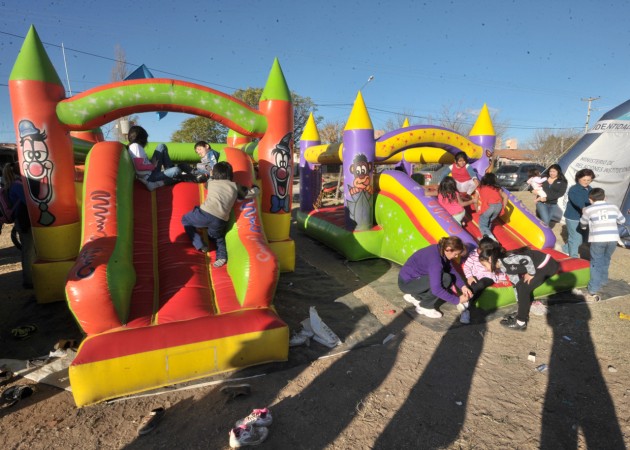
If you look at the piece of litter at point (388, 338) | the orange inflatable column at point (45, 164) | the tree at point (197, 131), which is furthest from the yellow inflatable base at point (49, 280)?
the tree at point (197, 131)

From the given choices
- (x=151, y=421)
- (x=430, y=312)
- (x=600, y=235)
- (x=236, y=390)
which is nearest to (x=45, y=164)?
(x=151, y=421)

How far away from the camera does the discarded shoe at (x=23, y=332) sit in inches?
140

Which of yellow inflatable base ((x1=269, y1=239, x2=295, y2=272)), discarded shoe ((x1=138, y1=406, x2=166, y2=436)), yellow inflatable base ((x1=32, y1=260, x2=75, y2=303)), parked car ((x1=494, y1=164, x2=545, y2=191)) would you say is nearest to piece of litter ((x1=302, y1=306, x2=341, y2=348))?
discarded shoe ((x1=138, y1=406, x2=166, y2=436))

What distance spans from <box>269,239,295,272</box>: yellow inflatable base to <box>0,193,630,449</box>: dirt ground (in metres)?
1.32

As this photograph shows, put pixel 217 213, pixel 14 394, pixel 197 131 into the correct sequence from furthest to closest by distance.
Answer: pixel 197 131 < pixel 217 213 < pixel 14 394

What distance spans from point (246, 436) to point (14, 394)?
1895 mm

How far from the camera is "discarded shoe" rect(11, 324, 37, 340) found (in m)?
3.55

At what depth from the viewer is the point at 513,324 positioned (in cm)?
389

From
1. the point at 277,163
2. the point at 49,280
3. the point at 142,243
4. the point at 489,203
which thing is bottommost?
the point at 49,280

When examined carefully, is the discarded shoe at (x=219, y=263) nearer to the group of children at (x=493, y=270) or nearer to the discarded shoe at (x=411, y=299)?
the group of children at (x=493, y=270)

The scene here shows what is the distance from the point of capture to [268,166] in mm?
5359

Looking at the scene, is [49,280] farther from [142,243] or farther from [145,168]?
[145,168]

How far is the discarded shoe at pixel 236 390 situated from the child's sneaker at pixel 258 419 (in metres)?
0.26

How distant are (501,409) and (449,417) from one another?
0.43 meters
